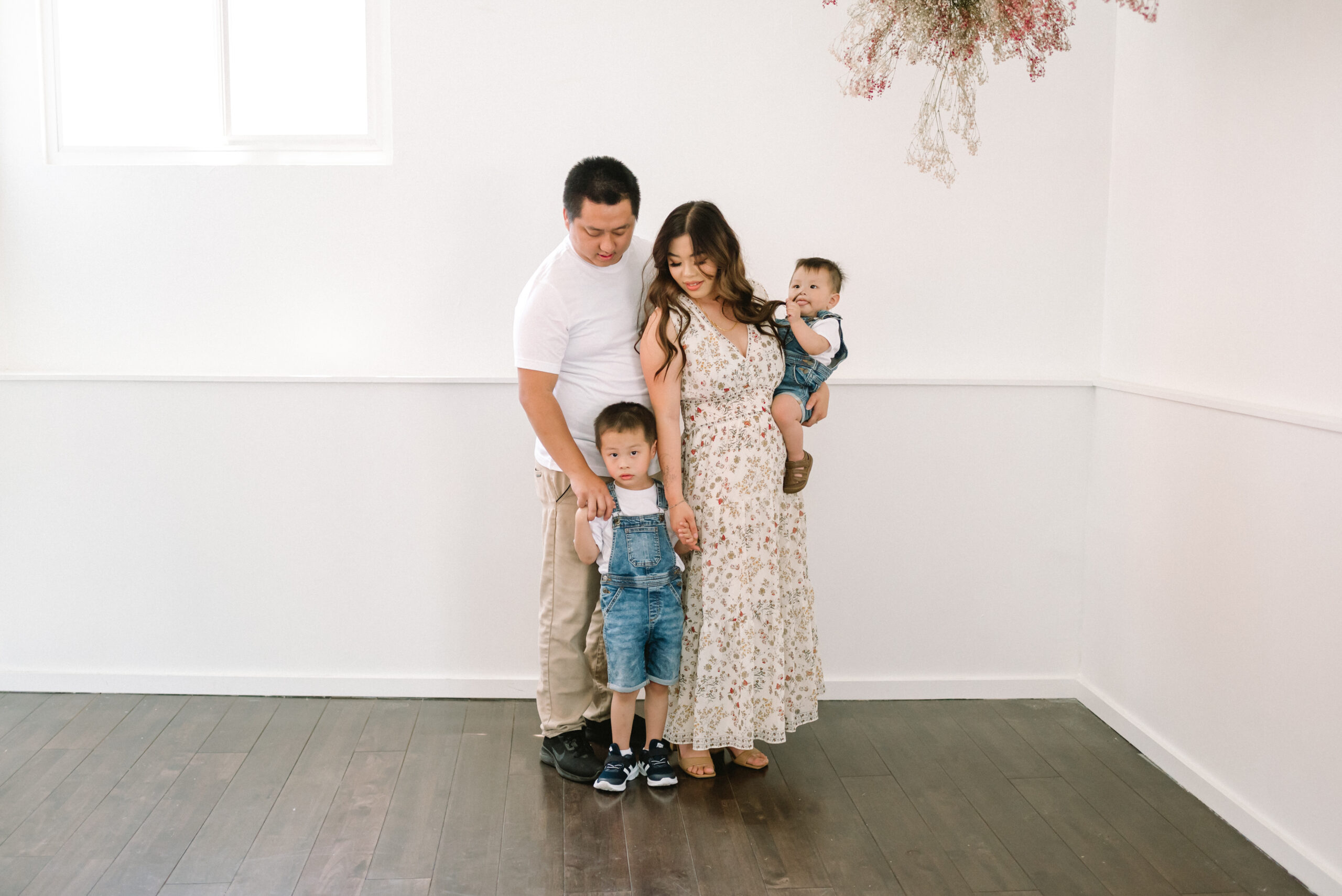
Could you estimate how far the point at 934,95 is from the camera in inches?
118

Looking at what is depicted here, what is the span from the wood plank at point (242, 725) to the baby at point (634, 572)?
99 cm

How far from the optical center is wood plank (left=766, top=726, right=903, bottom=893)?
7.01 feet

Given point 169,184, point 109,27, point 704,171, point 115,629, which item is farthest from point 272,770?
point 109,27

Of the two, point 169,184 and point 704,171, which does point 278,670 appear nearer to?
point 169,184

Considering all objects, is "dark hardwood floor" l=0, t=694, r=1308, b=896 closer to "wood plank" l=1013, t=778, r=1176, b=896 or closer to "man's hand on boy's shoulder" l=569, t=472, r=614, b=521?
"wood plank" l=1013, t=778, r=1176, b=896

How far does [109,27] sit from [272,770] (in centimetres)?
227

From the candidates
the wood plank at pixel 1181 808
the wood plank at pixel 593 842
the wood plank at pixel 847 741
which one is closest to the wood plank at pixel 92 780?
the wood plank at pixel 593 842

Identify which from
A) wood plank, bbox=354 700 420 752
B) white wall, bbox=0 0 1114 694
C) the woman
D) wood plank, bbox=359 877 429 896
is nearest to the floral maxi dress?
the woman

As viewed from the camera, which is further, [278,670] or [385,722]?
[278,670]

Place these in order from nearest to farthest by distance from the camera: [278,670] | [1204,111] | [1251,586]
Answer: [1251,586] < [1204,111] < [278,670]

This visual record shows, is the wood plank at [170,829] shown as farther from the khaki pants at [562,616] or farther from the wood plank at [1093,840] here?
the wood plank at [1093,840]

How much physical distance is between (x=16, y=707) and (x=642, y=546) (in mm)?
1965

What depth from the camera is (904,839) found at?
2301mm

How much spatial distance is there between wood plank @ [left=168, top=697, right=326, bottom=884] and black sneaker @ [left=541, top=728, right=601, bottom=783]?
656 mm
